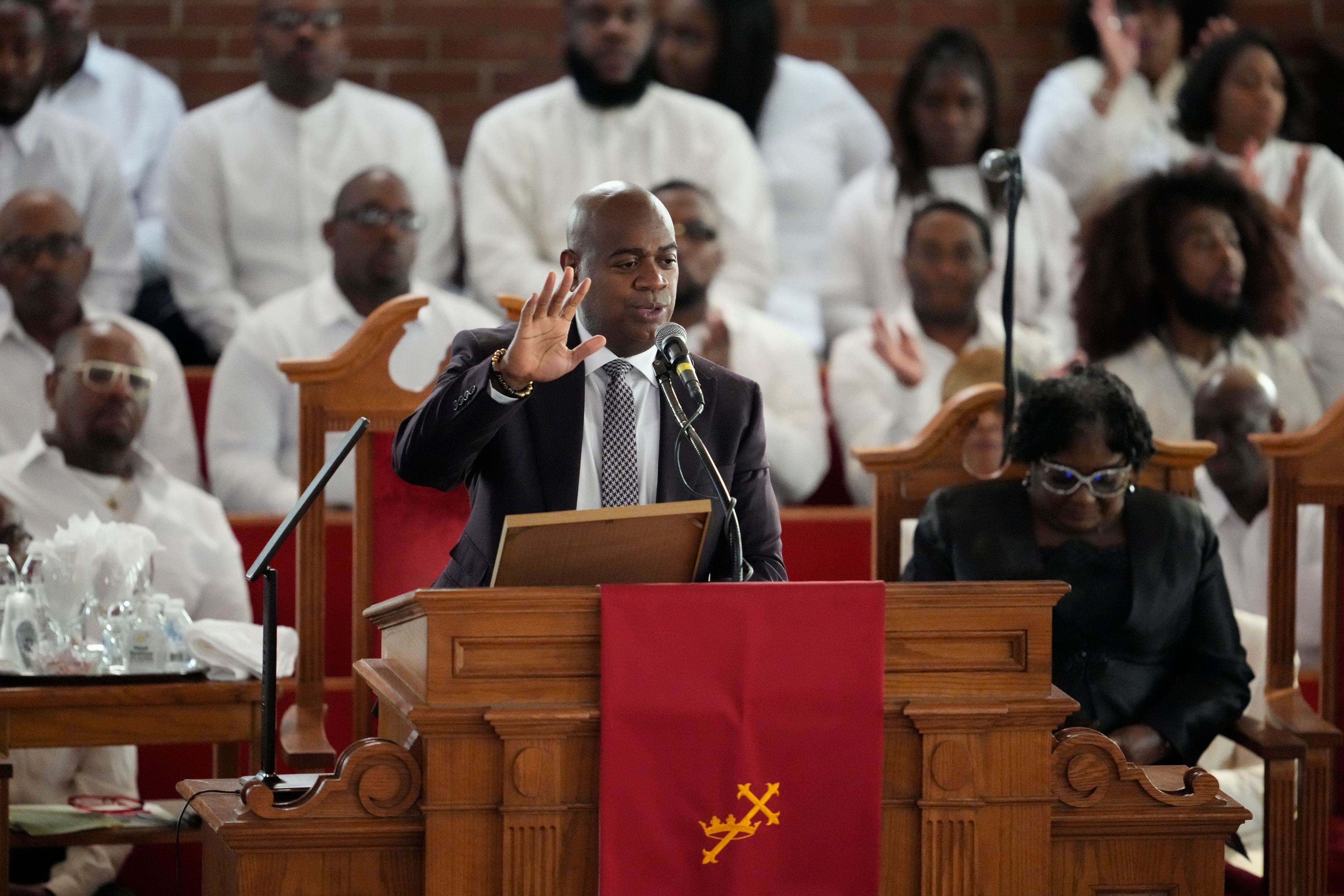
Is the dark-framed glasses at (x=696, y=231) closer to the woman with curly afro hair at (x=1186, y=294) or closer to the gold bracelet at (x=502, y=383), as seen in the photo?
the woman with curly afro hair at (x=1186, y=294)

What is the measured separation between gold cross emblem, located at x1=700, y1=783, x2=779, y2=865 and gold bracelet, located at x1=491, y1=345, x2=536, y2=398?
0.55 metres

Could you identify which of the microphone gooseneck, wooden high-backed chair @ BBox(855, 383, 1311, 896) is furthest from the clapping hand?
the microphone gooseneck

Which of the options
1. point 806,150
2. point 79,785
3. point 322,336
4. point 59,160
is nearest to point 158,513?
point 79,785

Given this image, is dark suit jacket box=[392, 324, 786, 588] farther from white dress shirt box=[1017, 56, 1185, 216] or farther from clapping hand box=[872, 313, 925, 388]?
white dress shirt box=[1017, 56, 1185, 216]

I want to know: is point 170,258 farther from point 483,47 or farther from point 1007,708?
point 1007,708

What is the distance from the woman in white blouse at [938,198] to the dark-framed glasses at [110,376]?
7.28ft

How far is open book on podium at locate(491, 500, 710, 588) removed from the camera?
2.13 m

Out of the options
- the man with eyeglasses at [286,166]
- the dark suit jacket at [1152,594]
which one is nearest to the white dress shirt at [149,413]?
A: the man with eyeglasses at [286,166]

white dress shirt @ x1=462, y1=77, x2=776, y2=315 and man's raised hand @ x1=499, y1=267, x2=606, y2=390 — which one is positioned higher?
white dress shirt @ x1=462, y1=77, x2=776, y2=315

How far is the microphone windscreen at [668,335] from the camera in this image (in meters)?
2.26

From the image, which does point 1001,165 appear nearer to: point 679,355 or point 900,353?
point 679,355

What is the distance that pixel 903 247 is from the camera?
207 inches

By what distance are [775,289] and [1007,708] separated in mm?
3557

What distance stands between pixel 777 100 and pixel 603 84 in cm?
69
